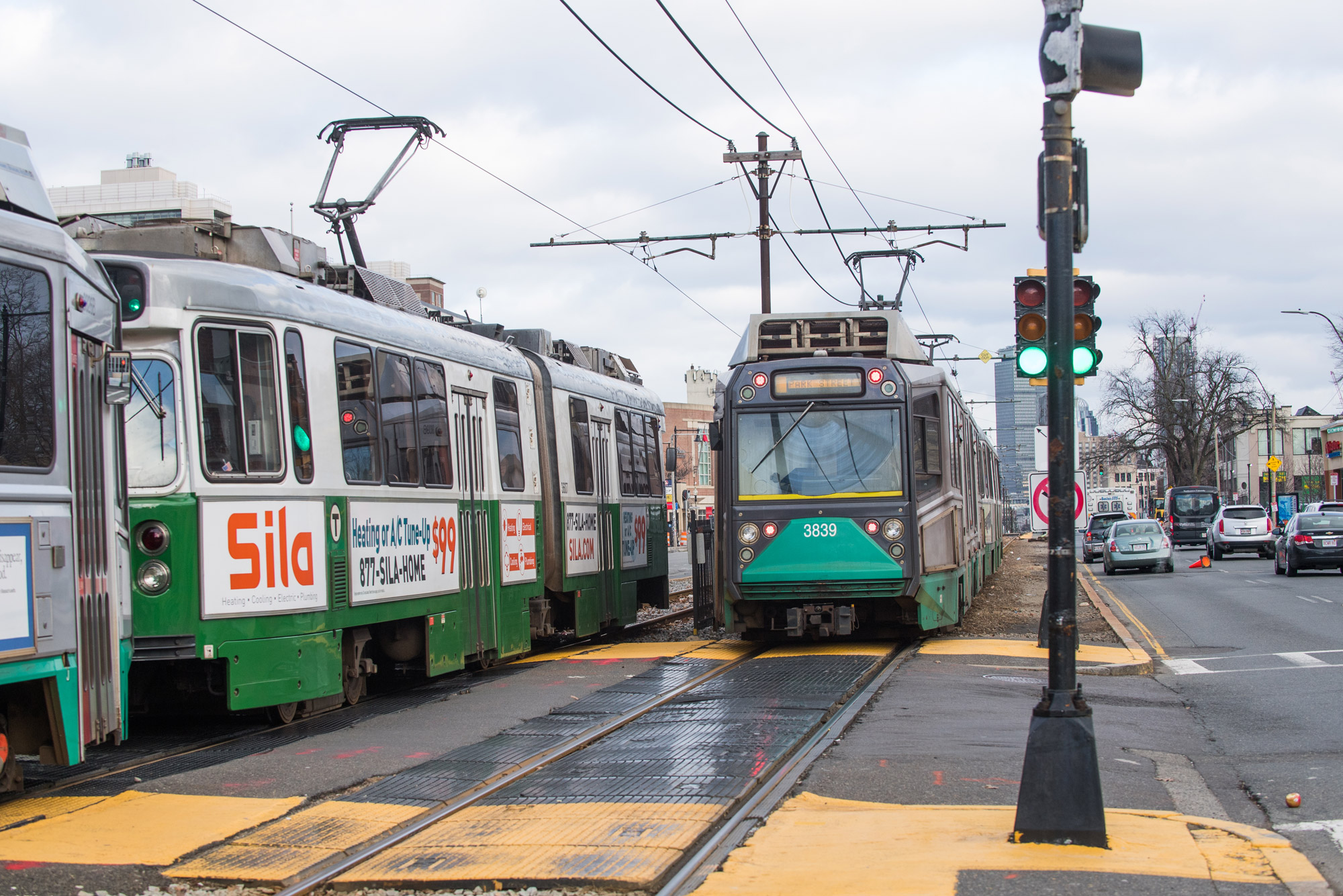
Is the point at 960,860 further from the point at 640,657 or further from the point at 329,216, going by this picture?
the point at 329,216

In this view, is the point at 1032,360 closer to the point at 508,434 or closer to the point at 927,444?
the point at 508,434

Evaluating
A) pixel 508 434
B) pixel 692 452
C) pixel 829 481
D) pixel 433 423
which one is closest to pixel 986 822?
pixel 433 423

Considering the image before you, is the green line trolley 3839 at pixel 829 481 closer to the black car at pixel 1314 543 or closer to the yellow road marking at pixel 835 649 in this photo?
the yellow road marking at pixel 835 649

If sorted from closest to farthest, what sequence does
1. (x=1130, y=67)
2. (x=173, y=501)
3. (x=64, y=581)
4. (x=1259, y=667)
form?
(x=1130, y=67)
(x=64, y=581)
(x=173, y=501)
(x=1259, y=667)

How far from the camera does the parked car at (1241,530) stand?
43.3 m

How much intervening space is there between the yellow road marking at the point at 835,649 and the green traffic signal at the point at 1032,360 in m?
6.58

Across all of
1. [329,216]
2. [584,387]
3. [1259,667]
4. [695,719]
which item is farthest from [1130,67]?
[329,216]

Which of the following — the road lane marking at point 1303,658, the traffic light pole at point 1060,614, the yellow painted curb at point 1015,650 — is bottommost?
the road lane marking at point 1303,658

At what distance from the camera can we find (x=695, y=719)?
9.90 metres

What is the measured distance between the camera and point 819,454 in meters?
14.6

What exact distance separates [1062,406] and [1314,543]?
2746cm

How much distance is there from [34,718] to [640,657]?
26.7 ft

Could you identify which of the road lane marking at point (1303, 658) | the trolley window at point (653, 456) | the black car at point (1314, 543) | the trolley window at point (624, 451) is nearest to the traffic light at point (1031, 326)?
the road lane marking at point (1303, 658)

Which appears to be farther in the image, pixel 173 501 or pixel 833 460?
pixel 833 460
